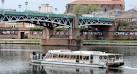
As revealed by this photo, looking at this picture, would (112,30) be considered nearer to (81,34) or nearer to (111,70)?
(81,34)

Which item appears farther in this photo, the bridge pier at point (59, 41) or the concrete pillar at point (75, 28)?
the concrete pillar at point (75, 28)

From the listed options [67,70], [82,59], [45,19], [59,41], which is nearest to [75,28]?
[59,41]

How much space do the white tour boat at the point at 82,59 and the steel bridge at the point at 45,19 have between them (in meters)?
55.3

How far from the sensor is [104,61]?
262 ft

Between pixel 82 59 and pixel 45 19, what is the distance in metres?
75.3

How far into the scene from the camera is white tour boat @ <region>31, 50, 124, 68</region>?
261ft

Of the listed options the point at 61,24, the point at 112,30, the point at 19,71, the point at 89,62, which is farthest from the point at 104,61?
the point at 112,30

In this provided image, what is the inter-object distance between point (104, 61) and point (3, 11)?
68573 mm

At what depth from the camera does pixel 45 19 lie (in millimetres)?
157500

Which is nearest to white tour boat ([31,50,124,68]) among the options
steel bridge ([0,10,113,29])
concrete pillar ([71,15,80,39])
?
steel bridge ([0,10,113,29])

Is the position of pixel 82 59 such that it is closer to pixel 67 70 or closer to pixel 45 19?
pixel 67 70

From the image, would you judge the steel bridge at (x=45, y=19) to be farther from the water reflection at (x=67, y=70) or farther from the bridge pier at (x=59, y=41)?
the water reflection at (x=67, y=70)

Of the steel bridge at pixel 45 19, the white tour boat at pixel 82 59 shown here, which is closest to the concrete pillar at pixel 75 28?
the steel bridge at pixel 45 19

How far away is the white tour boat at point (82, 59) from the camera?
7944 cm
